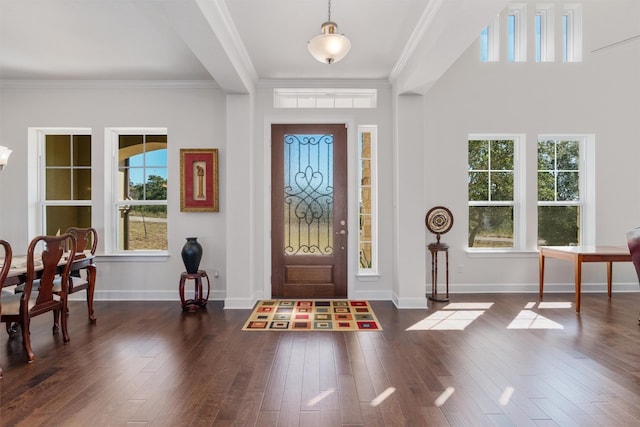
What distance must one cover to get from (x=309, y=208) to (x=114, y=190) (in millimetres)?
2741

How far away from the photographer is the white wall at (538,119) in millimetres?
5309

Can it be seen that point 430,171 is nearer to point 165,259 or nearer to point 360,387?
point 360,387

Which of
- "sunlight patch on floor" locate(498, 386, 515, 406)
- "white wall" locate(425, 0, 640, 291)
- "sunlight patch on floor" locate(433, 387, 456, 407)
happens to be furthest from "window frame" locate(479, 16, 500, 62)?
"sunlight patch on floor" locate(433, 387, 456, 407)

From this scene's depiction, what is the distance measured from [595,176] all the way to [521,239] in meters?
1.36

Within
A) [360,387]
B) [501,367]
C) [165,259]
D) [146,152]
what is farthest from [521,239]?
[146,152]

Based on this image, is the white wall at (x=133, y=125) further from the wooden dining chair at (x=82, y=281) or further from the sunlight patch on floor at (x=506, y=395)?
the sunlight patch on floor at (x=506, y=395)

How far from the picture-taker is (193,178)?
5055mm

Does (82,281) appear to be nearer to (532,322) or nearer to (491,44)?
(532,322)

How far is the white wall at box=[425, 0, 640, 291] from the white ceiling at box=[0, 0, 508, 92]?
4.29 ft

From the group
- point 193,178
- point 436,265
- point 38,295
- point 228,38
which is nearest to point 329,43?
point 228,38

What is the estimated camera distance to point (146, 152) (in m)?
5.29

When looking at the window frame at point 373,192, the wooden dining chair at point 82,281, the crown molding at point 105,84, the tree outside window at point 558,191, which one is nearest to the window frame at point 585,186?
the tree outside window at point 558,191

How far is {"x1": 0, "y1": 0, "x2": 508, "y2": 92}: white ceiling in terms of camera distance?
3.10 m

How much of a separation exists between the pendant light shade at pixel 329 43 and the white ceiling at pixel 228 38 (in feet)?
1.74
